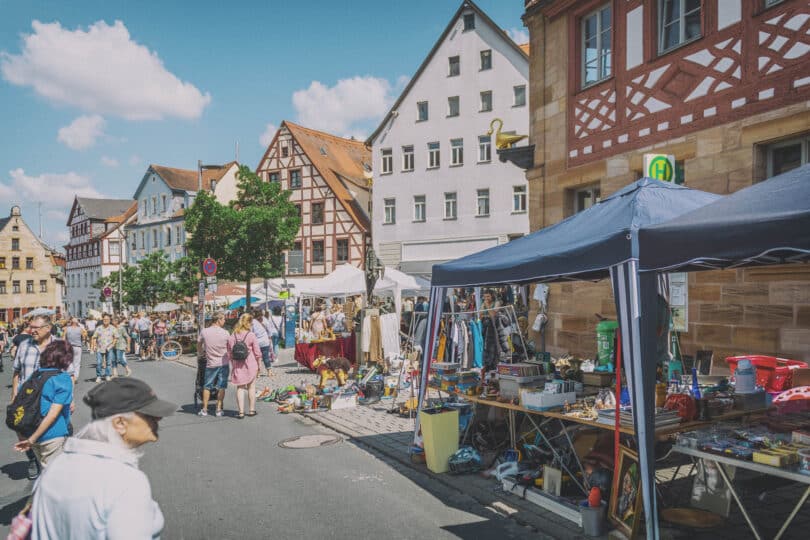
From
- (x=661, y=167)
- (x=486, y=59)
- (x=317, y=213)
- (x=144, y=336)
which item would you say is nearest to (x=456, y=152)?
(x=486, y=59)

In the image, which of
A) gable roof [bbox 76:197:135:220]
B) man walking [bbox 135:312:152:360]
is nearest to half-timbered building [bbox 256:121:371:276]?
man walking [bbox 135:312:152:360]

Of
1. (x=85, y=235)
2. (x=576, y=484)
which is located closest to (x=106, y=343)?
(x=576, y=484)

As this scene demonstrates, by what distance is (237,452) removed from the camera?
330 inches

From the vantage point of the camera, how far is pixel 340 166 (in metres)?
45.1

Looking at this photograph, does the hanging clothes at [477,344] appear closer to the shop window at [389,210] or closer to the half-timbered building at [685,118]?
the half-timbered building at [685,118]

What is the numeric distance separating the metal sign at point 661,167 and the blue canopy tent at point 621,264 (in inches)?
77.3

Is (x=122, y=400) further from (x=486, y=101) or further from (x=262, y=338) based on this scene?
(x=486, y=101)

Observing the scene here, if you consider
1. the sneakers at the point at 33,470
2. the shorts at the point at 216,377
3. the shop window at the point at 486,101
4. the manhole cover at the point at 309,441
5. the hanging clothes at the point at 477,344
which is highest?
the shop window at the point at 486,101

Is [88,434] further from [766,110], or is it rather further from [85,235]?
[85,235]

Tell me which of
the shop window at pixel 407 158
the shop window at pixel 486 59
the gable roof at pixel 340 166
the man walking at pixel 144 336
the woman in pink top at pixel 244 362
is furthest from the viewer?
the gable roof at pixel 340 166

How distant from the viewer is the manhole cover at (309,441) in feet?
28.7

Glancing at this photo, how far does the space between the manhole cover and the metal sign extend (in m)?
5.82

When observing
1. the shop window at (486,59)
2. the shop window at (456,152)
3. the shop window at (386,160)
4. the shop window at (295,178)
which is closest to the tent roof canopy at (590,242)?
the shop window at (456,152)

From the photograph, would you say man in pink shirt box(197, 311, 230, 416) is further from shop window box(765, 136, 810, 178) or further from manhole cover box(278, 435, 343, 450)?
shop window box(765, 136, 810, 178)
